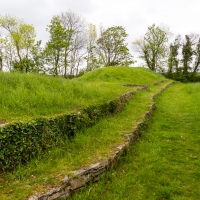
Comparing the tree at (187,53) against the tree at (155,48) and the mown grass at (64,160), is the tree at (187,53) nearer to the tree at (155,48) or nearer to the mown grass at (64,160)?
the tree at (155,48)

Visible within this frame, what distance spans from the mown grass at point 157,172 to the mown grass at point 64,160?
466mm

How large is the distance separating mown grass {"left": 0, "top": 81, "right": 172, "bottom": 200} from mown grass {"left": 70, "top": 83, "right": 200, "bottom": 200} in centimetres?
47

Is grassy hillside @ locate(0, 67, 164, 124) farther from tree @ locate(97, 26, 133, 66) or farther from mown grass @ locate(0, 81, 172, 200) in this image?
tree @ locate(97, 26, 133, 66)

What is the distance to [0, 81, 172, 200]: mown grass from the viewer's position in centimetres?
289

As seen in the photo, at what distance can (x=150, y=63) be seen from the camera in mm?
40969

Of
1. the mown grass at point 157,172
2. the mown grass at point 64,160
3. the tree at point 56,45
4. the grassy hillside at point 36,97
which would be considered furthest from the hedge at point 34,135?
the tree at point 56,45

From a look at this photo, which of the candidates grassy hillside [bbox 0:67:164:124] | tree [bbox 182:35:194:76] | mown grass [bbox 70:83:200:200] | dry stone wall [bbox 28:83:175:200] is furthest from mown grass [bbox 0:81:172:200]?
tree [bbox 182:35:194:76]

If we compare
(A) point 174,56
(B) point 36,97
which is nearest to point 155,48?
(A) point 174,56

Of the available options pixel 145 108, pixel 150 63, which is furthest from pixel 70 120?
pixel 150 63

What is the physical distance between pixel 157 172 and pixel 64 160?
197 centimetres

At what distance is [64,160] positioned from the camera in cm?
372

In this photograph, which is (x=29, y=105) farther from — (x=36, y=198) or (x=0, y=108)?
(x=36, y=198)

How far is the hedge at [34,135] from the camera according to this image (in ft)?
10.6

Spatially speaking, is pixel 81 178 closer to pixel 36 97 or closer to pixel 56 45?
pixel 36 97
